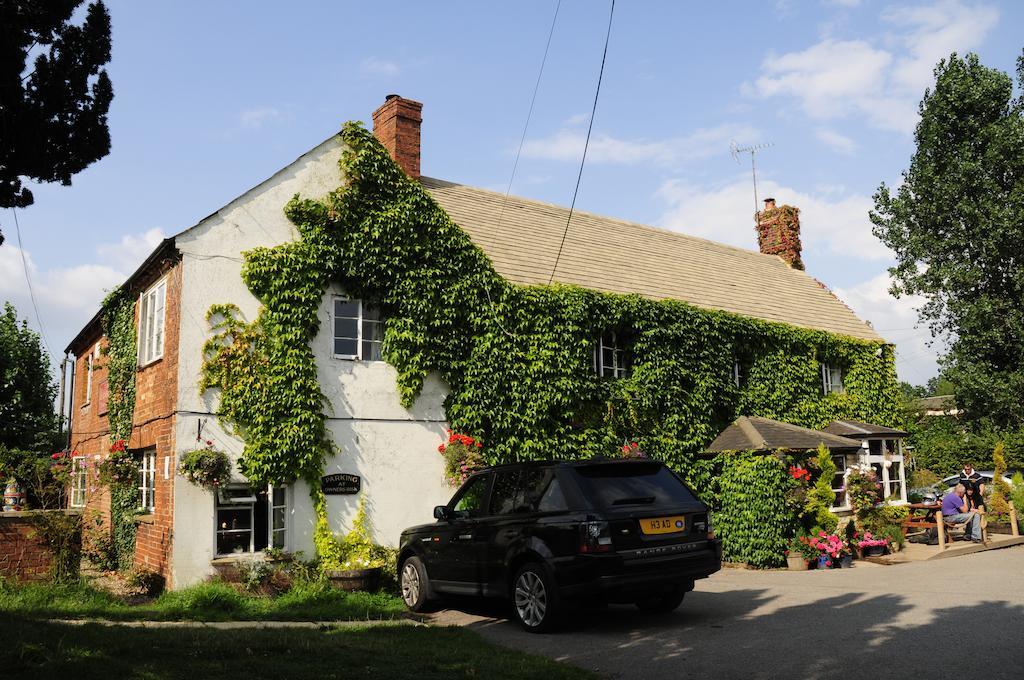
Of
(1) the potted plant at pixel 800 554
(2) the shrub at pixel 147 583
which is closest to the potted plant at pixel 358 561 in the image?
(2) the shrub at pixel 147 583

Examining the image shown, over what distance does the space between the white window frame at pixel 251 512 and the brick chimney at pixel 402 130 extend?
7.95 metres

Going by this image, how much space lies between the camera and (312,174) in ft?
47.4

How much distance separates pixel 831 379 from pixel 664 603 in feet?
48.9

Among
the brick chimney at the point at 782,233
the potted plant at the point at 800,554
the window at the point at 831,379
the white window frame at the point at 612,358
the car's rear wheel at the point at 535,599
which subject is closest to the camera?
the car's rear wheel at the point at 535,599

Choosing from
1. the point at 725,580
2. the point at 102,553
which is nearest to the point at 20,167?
the point at 102,553

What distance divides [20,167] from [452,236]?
751cm

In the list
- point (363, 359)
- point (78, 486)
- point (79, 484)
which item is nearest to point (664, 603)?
point (363, 359)

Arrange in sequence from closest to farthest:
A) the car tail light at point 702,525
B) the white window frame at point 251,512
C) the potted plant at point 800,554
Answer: the car tail light at point 702,525
the white window frame at point 251,512
the potted plant at point 800,554

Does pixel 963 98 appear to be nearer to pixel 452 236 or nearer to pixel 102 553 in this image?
pixel 452 236

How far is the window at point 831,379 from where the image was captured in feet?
73.7

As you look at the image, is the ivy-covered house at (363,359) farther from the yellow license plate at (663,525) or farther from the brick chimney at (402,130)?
the yellow license plate at (663,525)

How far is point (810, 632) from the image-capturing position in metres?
8.01

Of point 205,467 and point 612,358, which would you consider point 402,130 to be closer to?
point 612,358

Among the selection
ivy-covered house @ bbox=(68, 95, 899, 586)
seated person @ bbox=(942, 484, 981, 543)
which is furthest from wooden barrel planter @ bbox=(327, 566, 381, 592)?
seated person @ bbox=(942, 484, 981, 543)
